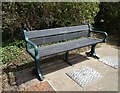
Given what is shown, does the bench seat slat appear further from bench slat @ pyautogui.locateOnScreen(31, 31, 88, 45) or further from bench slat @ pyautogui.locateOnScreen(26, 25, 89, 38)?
bench slat @ pyautogui.locateOnScreen(26, 25, 89, 38)

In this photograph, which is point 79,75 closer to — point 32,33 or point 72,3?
point 32,33

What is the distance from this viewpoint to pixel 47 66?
4.08m

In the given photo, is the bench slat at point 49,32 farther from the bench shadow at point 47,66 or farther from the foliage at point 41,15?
the foliage at point 41,15

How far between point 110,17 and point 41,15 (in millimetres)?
3324

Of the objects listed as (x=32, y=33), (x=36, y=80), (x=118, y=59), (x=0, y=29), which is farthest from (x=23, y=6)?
(x=118, y=59)

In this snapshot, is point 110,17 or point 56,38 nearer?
point 56,38

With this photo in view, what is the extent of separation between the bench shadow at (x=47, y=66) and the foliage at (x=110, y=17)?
297cm

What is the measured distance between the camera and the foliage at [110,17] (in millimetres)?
6570

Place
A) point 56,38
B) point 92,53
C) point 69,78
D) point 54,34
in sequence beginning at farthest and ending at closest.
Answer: point 92,53 → point 56,38 → point 54,34 → point 69,78

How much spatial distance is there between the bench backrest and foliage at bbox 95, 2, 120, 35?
8.62 feet

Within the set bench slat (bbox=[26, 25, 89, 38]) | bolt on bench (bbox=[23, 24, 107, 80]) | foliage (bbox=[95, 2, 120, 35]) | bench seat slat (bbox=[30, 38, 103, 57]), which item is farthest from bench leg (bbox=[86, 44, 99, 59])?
foliage (bbox=[95, 2, 120, 35])

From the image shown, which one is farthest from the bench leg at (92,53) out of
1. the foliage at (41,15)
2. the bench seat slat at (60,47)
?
the foliage at (41,15)

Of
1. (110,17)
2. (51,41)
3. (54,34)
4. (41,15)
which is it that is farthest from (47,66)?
(110,17)

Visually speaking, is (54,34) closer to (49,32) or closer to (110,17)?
(49,32)
